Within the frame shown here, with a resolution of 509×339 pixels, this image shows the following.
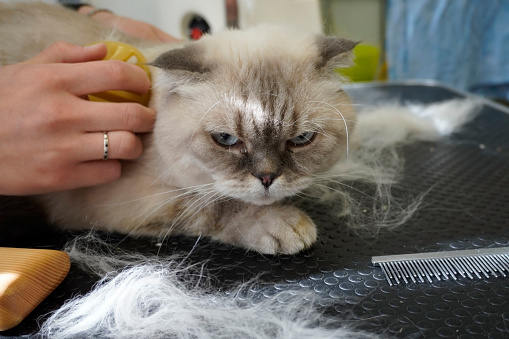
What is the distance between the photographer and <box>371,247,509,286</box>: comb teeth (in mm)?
902

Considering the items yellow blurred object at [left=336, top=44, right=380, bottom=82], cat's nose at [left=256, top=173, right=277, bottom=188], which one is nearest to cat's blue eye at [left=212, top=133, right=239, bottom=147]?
cat's nose at [left=256, top=173, right=277, bottom=188]

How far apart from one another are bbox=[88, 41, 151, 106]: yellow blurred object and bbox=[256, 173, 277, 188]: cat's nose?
0.53 m

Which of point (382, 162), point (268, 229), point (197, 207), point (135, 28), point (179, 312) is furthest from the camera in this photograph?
point (135, 28)

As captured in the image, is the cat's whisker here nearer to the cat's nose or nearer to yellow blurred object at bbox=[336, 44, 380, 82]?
the cat's nose

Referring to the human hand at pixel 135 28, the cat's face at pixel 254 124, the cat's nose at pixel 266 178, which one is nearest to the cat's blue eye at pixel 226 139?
the cat's face at pixel 254 124

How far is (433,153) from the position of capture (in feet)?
5.91

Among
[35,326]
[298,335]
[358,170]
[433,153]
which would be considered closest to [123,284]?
[35,326]

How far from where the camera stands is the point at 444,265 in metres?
0.94

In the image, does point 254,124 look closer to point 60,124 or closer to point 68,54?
point 60,124

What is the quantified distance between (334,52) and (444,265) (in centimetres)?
64

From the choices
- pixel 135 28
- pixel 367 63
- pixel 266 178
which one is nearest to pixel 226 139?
pixel 266 178

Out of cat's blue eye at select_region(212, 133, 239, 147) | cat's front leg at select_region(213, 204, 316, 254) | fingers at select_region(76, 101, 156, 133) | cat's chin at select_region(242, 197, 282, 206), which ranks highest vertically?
fingers at select_region(76, 101, 156, 133)

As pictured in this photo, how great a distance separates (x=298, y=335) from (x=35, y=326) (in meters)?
0.53

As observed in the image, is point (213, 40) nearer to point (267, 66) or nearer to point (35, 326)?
point (267, 66)
